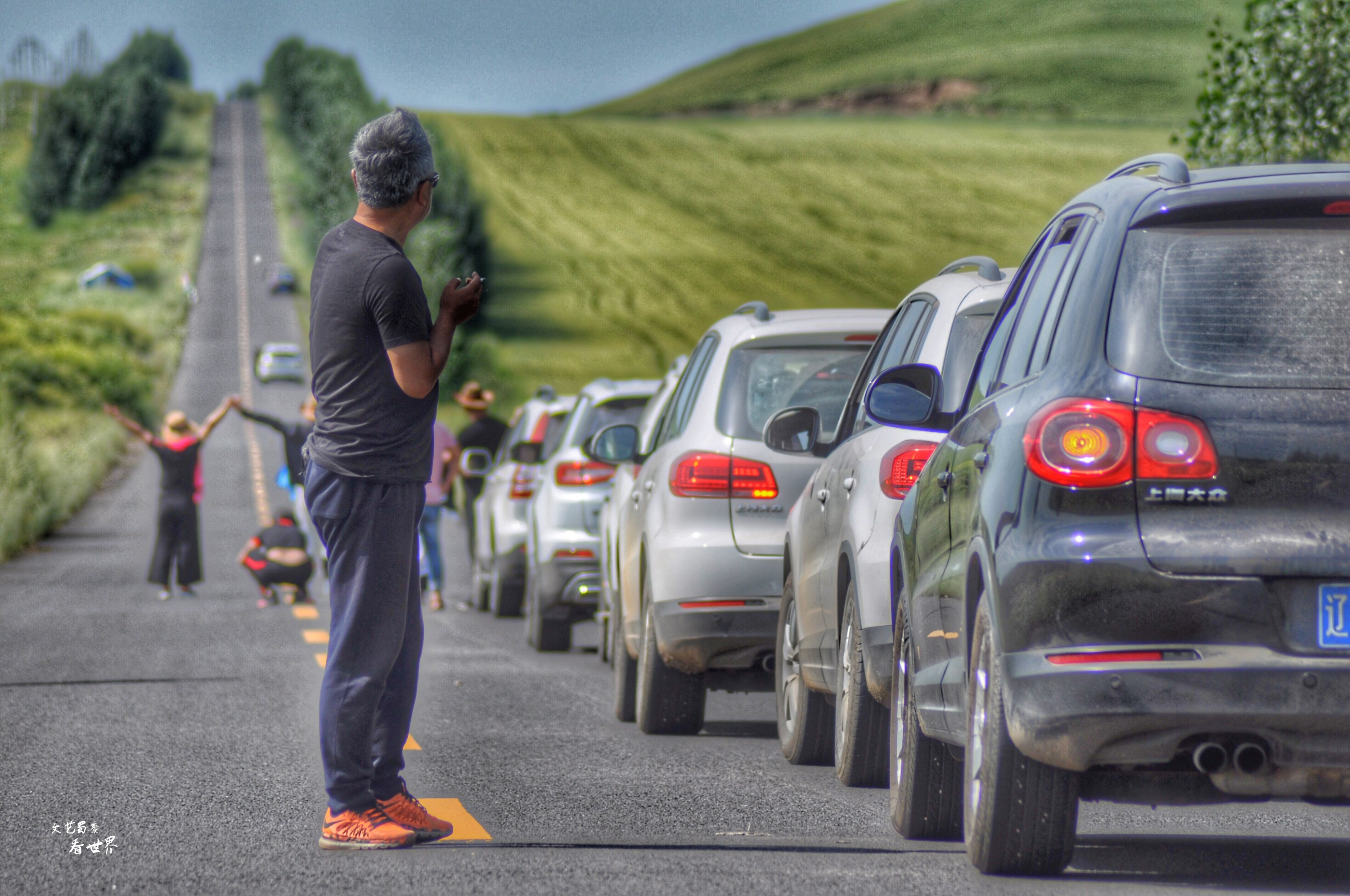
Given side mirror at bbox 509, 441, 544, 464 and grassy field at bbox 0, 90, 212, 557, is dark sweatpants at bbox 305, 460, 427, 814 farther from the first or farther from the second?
grassy field at bbox 0, 90, 212, 557

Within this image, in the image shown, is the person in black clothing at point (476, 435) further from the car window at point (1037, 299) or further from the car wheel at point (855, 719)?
the car window at point (1037, 299)

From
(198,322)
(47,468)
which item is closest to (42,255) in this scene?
(198,322)

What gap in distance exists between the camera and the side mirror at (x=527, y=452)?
50.5 feet

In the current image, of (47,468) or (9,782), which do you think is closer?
(9,782)

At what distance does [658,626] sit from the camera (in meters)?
9.27

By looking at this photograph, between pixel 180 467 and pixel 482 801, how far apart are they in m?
13.3

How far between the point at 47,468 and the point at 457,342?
39.1 metres

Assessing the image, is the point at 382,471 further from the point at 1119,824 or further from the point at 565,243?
the point at 565,243

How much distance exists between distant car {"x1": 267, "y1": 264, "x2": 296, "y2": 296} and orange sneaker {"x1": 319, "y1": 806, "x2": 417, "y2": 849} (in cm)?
9180

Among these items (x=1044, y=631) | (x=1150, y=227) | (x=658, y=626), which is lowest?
(x=658, y=626)

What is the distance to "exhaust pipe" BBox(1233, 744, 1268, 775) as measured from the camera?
4902 millimetres

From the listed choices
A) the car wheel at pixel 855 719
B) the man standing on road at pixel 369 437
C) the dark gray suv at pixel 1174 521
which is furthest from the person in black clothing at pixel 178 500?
the dark gray suv at pixel 1174 521

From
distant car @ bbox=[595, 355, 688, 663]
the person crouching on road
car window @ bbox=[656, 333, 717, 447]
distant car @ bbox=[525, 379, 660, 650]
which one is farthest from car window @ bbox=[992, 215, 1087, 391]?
the person crouching on road

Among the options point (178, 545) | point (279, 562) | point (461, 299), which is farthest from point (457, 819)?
point (178, 545)
